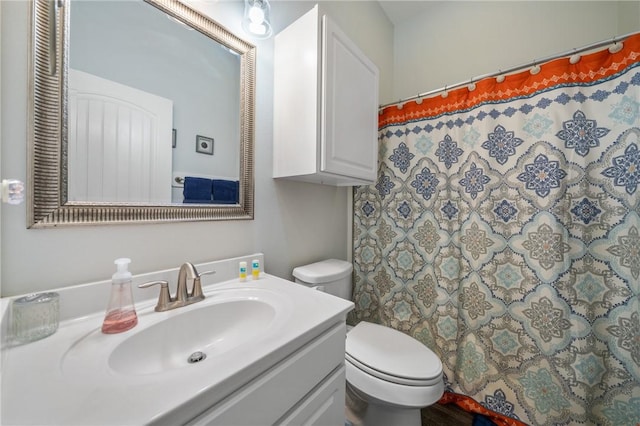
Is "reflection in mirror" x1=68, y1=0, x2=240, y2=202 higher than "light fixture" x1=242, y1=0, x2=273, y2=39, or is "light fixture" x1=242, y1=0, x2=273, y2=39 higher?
"light fixture" x1=242, y1=0, x2=273, y2=39

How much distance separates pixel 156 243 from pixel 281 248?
0.53 meters

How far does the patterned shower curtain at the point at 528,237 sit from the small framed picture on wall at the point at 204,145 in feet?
3.48

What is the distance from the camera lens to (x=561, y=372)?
1.00 m

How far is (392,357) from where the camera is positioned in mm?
976

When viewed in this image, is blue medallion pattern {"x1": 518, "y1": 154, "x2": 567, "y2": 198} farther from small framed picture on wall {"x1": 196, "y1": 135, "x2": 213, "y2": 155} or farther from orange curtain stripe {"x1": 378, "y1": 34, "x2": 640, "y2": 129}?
small framed picture on wall {"x1": 196, "y1": 135, "x2": 213, "y2": 155}

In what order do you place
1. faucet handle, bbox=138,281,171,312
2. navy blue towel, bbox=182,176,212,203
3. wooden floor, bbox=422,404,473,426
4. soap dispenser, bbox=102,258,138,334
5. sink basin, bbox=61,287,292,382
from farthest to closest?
wooden floor, bbox=422,404,473,426
navy blue towel, bbox=182,176,212,203
faucet handle, bbox=138,281,171,312
soap dispenser, bbox=102,258,138,334
sink basin, bbox=61,287,292,382

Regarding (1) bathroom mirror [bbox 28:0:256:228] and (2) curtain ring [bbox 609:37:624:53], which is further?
(2) curtain ring [bbox 609:37:624:53]

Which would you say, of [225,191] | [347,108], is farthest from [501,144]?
[225,191]

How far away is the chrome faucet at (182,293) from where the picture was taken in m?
0.67

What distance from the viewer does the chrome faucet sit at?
67 cm

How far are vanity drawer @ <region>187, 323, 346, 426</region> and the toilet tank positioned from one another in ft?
1.33

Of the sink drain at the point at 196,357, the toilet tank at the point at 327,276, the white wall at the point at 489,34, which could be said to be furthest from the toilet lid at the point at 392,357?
the white wall at the point at 489,34

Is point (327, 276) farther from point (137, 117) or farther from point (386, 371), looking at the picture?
point (137, 117)

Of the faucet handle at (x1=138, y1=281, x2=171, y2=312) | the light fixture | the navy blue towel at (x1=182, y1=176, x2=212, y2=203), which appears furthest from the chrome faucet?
the light fixture
